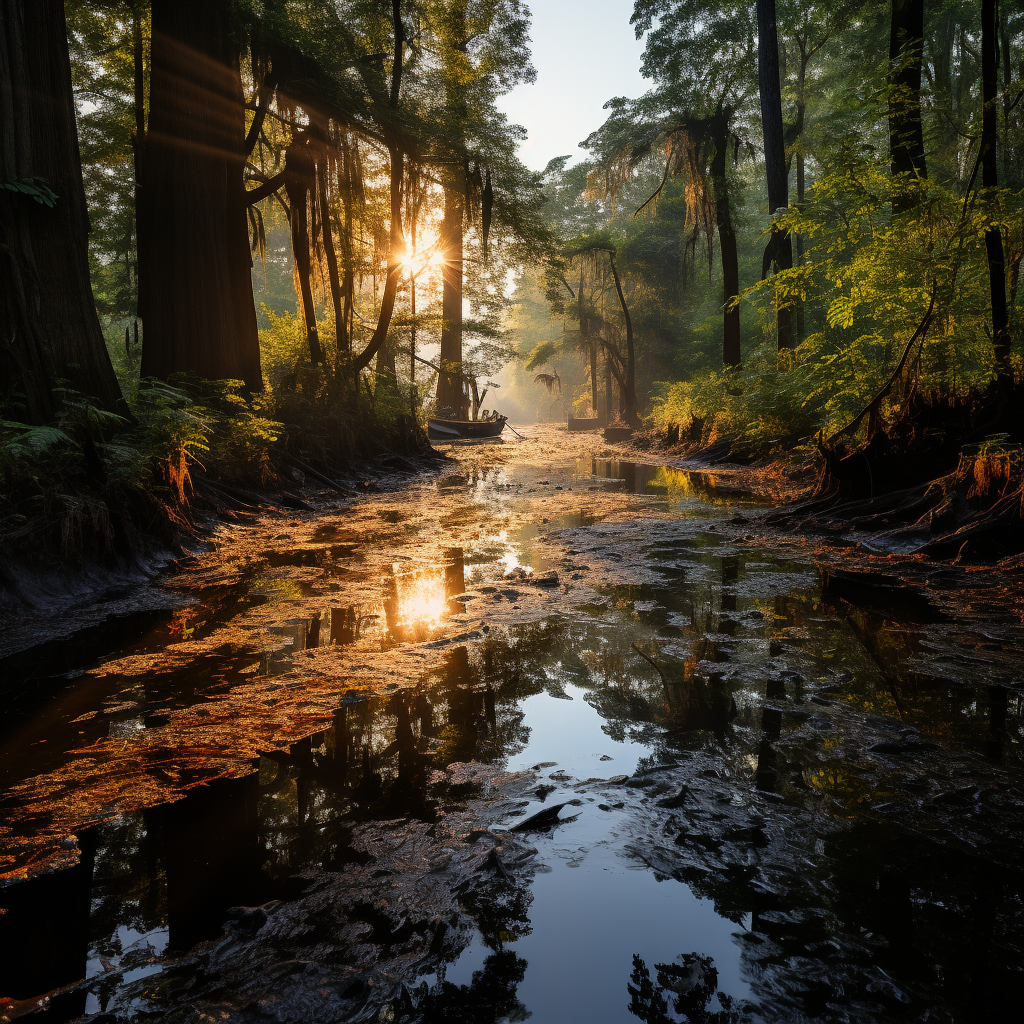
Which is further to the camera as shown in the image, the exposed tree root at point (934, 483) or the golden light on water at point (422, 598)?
the exposed tree root at point (934, 483)

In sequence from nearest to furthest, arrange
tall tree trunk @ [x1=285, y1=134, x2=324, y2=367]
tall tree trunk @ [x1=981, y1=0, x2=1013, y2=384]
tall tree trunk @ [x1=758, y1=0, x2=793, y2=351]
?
tall tree trunk @ [x1=981, y1=0, x2=1013, y2=384], tall tree trunk @ [x1=285, y1=134, x2=324, y2=367], tall tree trunk @ [x1=758, y1=0, x2=793, y2=351]

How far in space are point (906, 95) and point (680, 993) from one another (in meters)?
9.74

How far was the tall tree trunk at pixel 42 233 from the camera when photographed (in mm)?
5414

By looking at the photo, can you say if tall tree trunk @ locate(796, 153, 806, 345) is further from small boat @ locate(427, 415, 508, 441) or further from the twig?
small boat @ locate(427, 415, 508, 441)

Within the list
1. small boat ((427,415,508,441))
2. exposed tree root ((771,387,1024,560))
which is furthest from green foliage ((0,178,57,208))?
small boat ((427,415,508,441))

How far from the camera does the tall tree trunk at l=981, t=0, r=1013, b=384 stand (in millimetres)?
5582

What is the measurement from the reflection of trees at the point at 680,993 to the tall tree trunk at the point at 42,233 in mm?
6080

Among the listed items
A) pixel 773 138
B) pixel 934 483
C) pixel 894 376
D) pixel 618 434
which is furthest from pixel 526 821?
pixel 618 434

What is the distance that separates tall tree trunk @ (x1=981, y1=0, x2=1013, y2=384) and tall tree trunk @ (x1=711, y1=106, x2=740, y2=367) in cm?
1167

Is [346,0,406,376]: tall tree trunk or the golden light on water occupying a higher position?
[346,0,406,376]: tall tree trunk

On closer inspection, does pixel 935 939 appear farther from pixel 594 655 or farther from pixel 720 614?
pixel 720 614

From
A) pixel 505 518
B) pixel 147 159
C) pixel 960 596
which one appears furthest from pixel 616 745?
pixel 147 159

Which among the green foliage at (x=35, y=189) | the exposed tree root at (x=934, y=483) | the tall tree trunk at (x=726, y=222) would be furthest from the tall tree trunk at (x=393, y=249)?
the exposed tree root at (x=934, y=483)

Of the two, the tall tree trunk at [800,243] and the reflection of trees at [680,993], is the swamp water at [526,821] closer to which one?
the reflection of trees at [680,993]
